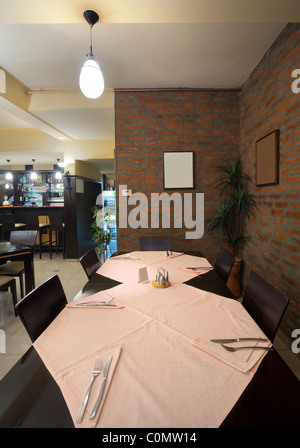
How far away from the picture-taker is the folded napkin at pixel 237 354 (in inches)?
31.8

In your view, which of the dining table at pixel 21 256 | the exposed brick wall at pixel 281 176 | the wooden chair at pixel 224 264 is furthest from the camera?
the dining table at pixel 21 256

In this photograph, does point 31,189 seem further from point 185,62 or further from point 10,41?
point 185,62

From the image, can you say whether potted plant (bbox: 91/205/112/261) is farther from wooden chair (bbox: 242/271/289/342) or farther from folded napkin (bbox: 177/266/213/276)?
wooden chair (bbox: 242/271/289/342)

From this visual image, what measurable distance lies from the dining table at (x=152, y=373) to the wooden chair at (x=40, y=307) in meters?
0.12

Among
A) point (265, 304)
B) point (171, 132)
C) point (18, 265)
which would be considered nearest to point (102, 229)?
point (18, 265)

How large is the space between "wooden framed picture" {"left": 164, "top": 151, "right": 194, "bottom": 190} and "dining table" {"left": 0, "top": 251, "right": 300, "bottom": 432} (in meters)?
2.42

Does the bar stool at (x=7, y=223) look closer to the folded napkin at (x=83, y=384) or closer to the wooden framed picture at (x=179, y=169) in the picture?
the wooden framed picture at (x=179, y=169)

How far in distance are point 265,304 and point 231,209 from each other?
7.98 ft

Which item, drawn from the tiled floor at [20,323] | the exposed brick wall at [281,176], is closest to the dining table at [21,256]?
the tiled floor at [20,323]

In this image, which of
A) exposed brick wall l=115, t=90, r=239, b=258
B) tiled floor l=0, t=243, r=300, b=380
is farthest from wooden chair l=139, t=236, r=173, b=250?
tiled floor l=0, t=243, r=300, b=380

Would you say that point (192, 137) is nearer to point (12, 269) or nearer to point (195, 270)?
point (195, 270)

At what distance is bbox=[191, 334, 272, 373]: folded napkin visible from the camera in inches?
31.8

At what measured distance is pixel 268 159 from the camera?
2.56 metres
